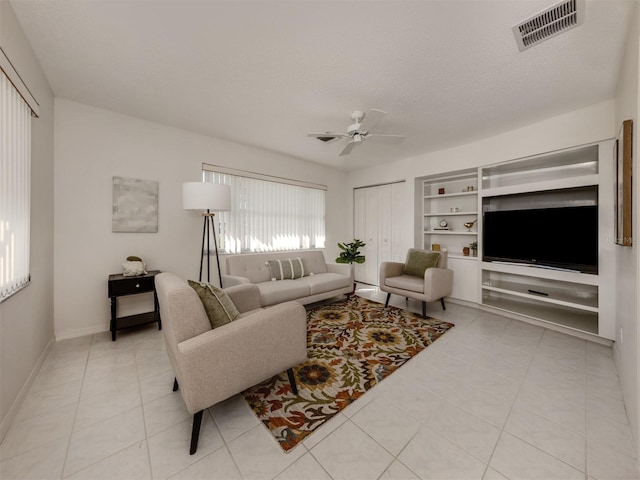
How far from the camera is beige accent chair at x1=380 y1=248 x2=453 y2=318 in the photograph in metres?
3.36

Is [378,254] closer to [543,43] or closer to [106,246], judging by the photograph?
[543,43]

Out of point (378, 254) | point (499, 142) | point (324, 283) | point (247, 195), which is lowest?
point (324, 283)

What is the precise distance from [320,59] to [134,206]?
2.72 meters

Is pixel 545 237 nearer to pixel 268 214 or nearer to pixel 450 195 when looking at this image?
pixel 450 195

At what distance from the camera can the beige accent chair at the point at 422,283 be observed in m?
3.36

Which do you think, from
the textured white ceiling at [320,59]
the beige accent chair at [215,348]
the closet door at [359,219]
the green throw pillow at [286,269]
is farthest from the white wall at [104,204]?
the closet door at [359,219]

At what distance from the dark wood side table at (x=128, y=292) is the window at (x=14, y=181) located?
738 mm

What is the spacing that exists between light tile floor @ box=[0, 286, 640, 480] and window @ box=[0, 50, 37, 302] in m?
0.87

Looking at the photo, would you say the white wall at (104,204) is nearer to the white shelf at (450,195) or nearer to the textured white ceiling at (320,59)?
the textured white ceiling at (320,59)

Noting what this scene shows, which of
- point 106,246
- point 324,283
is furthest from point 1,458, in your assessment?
point 324,283

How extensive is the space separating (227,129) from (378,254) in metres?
3.66

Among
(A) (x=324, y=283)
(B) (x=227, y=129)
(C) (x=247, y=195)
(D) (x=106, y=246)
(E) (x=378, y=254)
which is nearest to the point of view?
(D) (x=106, y=246)

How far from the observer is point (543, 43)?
186 centimetres

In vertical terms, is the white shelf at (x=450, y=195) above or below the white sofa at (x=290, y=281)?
above
